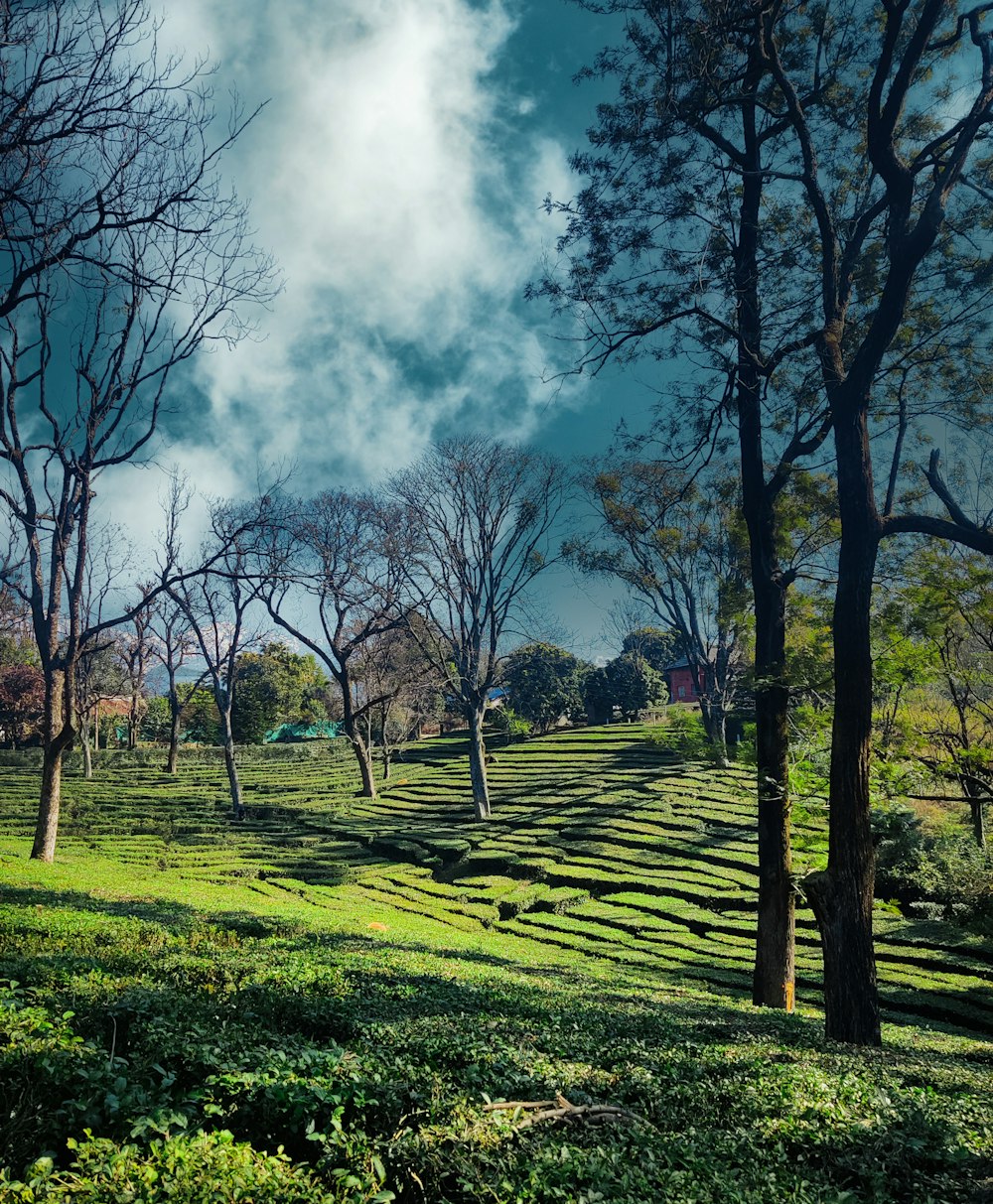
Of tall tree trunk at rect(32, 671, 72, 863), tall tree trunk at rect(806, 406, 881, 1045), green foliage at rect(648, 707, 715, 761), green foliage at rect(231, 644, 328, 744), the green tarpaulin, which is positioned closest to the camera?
tall tree trunk at rect(806, 406, 881, 1045)

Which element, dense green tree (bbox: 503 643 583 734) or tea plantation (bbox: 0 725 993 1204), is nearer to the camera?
tea plantation (bbox: 0 725 993 1204)

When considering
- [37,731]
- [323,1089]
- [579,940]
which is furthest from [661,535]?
[37,731]

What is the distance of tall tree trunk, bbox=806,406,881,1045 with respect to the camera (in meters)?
6.95

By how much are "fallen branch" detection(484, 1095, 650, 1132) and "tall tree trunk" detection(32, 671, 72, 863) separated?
44.5 ft

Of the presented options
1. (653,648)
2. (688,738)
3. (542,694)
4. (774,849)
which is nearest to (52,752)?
(774,849)

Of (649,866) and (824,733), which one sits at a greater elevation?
(824,733)

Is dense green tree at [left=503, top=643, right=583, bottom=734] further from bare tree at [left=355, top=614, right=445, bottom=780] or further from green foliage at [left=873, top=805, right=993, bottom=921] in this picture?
green foliage at [left=873, top=805, right=993, bottom=921]

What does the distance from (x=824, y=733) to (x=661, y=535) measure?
1767 cm

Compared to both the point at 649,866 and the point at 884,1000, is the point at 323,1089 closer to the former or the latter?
the point at 884,1000

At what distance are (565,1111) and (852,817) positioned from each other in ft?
16.4

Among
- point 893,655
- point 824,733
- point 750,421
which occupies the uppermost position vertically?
point 750,421

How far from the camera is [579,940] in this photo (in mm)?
14992

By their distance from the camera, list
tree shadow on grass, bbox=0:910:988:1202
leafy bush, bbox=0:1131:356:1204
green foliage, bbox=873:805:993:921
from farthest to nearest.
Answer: green foliage, bbox=873:805:993:921 < tree shadow on grass, bbox=0:910:988:1202 < leafy bush, bbox=0:1131:356:1204

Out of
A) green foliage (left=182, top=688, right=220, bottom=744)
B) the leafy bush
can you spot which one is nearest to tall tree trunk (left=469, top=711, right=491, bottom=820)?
the leafy bush
